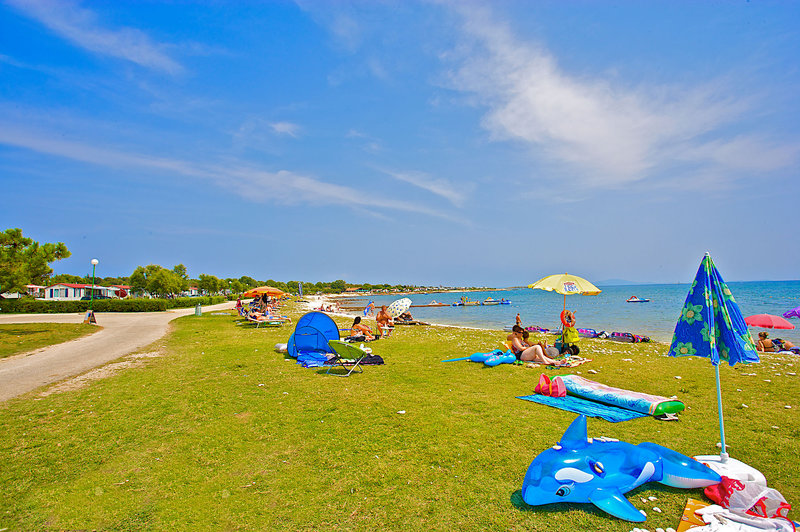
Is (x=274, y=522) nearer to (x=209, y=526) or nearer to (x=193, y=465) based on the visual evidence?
(x=209, y=526)

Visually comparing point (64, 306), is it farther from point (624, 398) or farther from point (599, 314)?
point (599, 314)

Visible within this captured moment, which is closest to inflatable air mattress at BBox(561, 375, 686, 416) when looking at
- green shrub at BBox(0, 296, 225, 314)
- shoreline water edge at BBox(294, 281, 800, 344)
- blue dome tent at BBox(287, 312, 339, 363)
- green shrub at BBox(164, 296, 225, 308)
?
blue dome tent at BBox(287, 312, 339, 363)

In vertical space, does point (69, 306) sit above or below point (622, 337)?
above

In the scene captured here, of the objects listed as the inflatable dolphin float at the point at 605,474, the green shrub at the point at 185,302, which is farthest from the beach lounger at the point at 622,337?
the green shrub at the point at 185,302

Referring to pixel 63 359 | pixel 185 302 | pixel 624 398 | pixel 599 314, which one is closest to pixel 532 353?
pixel 624 398

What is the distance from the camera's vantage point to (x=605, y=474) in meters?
4.27

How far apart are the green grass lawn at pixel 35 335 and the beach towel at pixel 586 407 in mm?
17490

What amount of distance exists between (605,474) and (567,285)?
30.7ft

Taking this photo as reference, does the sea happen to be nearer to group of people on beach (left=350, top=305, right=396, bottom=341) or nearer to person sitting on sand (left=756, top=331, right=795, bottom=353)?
person sitting on sand (left=756, top=331, right=795, bottom=353)

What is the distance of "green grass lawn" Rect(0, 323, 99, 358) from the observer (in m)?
14.7

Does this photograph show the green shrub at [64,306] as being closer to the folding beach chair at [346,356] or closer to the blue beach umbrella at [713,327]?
the folding beach chair at [346,356]

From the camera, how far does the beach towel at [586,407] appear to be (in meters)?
6.66

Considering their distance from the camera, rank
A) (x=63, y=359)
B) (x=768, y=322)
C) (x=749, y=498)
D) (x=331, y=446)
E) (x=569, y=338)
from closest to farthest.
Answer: (x=749, y=498), (x=331, y=446), (x=63, y=359), (x=569, y=338), (x=768, y=322)

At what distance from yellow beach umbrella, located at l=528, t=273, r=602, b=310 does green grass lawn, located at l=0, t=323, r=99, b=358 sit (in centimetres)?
1908
